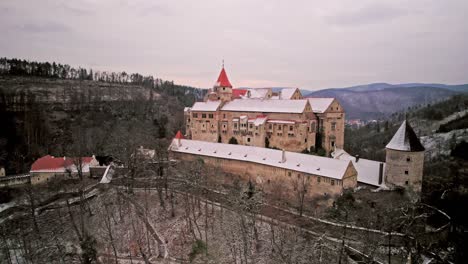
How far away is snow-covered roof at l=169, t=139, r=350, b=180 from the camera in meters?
32.6

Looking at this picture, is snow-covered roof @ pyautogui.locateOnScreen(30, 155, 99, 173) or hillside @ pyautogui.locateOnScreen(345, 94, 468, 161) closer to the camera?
snow-covered roof @ pyautogui.locateOnScreen(30, 155, 99, 173)

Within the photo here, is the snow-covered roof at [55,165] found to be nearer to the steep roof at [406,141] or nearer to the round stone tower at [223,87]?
the round stone tower at [223,87]

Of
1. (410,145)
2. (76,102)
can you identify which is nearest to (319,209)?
(410,145)

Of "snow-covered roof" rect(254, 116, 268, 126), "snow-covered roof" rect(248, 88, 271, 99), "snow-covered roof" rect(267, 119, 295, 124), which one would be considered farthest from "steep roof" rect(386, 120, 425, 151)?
"snow-covered roof" rect(248, 88, 271, 99)

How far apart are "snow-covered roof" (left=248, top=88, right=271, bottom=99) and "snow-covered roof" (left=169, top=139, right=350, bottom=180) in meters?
15.7

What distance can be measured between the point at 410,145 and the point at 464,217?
8210 mm

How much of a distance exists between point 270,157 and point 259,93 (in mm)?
21488

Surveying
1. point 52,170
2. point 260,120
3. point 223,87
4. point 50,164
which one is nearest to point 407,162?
point 260,120

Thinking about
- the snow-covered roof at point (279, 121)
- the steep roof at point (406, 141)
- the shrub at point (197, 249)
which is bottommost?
the shrub at point (197, 249)

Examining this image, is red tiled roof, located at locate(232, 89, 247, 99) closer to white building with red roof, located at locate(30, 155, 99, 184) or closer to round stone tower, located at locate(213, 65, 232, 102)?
round stone tower, located at locate(213, 65, 232, 102)

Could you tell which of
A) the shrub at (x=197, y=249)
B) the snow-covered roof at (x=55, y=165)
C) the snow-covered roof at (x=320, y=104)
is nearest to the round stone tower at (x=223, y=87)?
the snow-covered roof at (x=320, y=104)

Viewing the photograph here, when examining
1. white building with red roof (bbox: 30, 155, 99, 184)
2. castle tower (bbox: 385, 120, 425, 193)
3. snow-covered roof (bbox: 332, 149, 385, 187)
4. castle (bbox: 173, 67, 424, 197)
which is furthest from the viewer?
white building with red roof (bbox: 30, 155, 99, 184)

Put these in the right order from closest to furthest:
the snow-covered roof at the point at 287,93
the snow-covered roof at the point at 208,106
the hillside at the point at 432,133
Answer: the snow-covered roof at the point at 287,93, the snow-covered roof at the point at 208,106, the hillside at the point at 432,133

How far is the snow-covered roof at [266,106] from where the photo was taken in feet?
146
